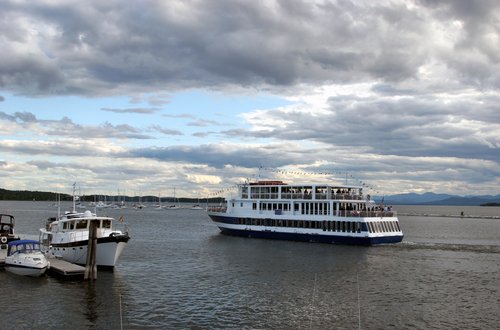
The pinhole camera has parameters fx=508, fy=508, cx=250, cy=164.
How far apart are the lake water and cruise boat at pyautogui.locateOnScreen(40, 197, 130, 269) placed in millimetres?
1913

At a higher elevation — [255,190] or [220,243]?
[255,190]

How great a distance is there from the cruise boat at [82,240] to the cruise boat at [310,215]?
35.2m

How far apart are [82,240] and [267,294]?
19.9 meters

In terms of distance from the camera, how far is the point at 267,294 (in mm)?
39781

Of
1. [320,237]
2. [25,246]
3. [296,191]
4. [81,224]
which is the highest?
[296,191]

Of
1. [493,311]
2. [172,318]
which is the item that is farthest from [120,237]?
[493,311]

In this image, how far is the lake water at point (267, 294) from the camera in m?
31.9

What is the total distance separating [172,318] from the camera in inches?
1259

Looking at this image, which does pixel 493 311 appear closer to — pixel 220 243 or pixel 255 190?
pixel 220 243

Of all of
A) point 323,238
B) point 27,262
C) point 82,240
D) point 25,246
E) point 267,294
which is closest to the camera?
point 267,294

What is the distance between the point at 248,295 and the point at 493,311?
57.9 ft

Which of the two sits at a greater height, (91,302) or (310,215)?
(310,215)

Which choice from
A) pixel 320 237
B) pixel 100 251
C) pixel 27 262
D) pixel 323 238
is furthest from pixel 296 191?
pixel 27 262

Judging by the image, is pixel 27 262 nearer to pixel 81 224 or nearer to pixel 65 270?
pixel 65 270
